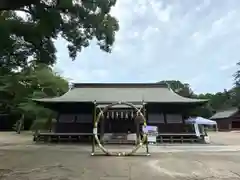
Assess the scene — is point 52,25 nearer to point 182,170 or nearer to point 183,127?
point 182,170

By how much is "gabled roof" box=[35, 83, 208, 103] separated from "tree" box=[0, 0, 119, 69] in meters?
11.0

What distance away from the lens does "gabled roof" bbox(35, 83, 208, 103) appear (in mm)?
25031

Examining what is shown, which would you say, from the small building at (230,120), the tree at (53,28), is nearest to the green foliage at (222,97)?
the small building at (230,120)

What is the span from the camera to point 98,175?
9.01 metres

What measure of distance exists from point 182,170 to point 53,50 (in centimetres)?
695

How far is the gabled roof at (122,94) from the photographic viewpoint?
25.0 meters

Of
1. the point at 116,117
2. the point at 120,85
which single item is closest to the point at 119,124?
the point at 116,117

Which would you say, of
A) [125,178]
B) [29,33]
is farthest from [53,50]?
[125,178]

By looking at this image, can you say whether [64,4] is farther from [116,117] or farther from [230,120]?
[230,120]

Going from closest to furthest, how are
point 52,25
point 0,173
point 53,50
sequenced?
point 0,173
point 52,25
point 53,50

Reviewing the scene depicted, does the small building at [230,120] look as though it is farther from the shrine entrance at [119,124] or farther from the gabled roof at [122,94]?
the shrine entrance at [119,124]

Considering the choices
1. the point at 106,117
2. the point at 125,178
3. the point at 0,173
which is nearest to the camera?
the point at 125,178

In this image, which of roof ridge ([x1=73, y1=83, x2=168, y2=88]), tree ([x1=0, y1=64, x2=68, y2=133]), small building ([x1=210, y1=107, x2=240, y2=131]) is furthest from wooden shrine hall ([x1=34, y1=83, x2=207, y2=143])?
small building ([x1=210, y1=107, x2=240, y2=131])

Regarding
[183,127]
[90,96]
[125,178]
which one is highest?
[90,96]
